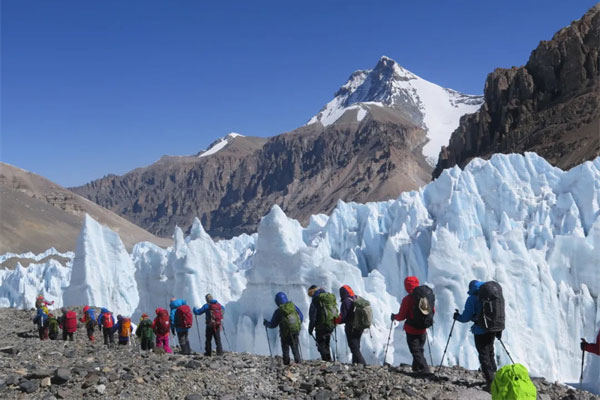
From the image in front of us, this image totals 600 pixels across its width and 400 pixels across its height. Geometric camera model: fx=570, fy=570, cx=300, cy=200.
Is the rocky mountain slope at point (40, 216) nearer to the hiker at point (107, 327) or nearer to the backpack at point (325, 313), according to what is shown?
the hiker at point (107, 327)

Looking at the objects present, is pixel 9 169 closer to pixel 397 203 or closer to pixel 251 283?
pixel 397 203

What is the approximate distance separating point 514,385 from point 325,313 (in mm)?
4945

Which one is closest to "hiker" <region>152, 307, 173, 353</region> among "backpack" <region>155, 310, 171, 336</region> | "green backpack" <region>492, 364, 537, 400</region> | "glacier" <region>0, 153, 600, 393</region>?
"backpack" <region>155, 310, 171, 336</region>

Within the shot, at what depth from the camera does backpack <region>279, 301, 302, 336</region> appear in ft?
29.5

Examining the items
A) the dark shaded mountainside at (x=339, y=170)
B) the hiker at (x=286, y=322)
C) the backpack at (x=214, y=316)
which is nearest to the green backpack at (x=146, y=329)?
the backpack at (x=214, y=316)

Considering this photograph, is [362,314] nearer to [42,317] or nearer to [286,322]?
[286,322]

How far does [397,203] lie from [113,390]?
34069 millimetres

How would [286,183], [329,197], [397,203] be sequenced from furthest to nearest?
[286,183], [329,197], [397,203]

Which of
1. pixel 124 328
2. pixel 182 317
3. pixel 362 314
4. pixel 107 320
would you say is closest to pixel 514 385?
pixel 362 314

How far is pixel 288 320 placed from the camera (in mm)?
9008

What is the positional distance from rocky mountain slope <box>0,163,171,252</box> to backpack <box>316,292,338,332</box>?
8774 cm

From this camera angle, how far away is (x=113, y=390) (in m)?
7.46

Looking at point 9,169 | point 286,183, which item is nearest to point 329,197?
point 286,183

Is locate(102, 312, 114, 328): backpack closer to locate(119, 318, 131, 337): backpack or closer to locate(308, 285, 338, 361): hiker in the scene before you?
locate(119, 318, 131, 337): backpack
